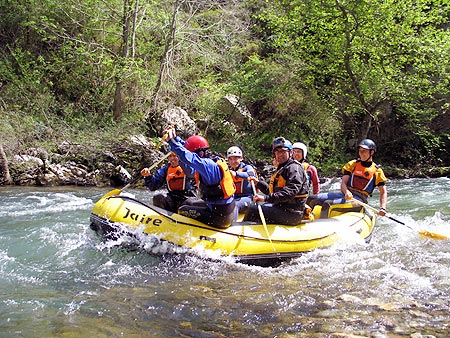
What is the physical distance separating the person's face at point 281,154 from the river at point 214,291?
3.84ft

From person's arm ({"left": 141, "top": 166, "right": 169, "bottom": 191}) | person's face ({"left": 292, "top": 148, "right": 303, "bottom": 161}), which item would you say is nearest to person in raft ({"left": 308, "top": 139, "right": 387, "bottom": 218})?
→ person's face ({"left": 292, "top": 148, "right": 303, "bottom": 161})

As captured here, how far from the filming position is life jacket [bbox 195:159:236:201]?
15.8ft

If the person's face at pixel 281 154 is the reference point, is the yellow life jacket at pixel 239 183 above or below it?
below

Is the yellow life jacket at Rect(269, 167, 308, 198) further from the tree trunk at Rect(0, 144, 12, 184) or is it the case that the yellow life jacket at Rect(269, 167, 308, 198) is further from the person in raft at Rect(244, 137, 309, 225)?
the tree trunk at Rect(0, 144, 12, 184)

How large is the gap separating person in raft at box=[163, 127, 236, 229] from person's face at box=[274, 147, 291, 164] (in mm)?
739

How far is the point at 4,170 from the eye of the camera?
34.8ft

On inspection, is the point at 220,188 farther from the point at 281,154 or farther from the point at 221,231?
the point at 281,154

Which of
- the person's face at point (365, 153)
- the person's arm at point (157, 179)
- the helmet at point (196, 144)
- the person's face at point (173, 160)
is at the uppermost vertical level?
the helmet at point (196, 144)

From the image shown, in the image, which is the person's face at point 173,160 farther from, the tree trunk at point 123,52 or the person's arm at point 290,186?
the tree trunk at point 123,52

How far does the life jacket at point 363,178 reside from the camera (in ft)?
21.1

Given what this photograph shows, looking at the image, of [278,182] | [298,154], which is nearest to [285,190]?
[278,182]

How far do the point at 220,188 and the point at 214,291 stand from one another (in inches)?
49.9

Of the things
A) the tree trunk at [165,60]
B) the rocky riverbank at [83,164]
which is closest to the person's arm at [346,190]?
the rocky riverbank at [83,164]

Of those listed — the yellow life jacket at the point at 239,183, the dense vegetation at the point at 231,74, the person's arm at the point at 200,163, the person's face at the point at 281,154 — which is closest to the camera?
the person's arm at the point at 200,163
